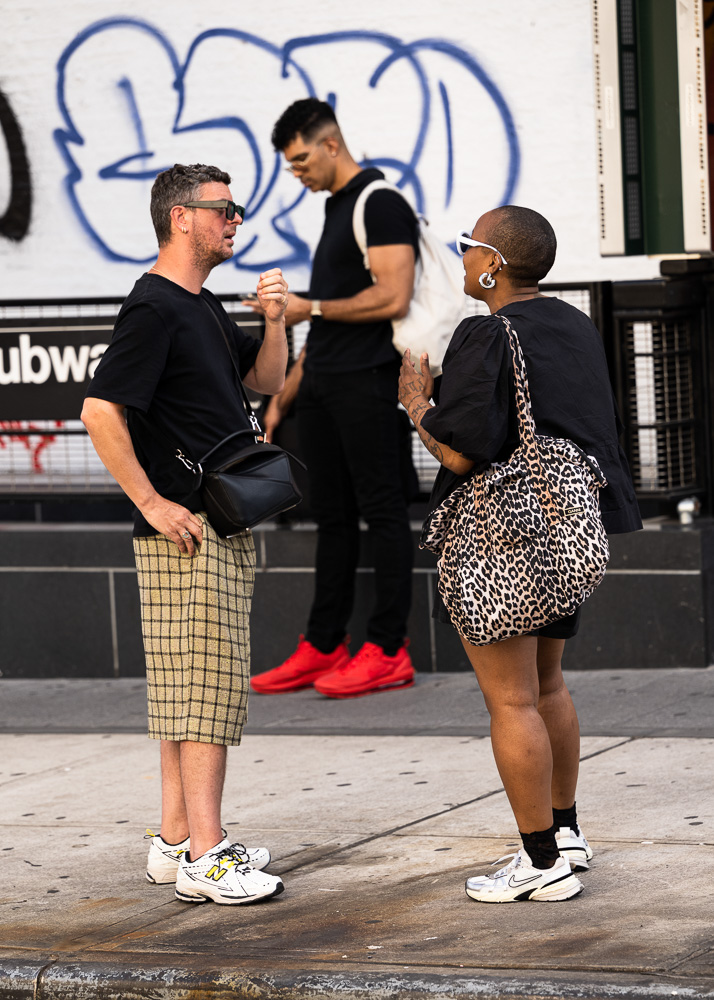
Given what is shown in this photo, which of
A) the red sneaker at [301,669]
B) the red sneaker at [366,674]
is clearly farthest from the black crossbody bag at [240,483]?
the red sneaker at [301,669]

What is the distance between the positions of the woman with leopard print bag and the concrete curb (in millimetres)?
545

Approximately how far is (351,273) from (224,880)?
3.17 m

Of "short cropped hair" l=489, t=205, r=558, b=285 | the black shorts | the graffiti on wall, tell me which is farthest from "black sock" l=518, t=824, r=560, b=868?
the graffiti on wall

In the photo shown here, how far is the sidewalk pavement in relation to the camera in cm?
382

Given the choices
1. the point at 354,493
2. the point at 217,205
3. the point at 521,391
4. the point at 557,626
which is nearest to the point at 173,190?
the point at 217,205

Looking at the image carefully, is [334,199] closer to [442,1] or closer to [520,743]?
[442,1]

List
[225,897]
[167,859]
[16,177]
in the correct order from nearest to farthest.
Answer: [225,897] → [167,859] → [16,177]

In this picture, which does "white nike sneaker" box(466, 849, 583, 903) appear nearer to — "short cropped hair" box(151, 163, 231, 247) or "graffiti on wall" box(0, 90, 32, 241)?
"short cropped hair" box(151, 163, 231, 247)

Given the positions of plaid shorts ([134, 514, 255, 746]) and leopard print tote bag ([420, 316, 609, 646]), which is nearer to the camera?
leopard print tote bag ([420, 316, 609, 646])

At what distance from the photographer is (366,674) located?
23.0 feet

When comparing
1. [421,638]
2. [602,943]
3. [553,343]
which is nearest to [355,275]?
[421,638]

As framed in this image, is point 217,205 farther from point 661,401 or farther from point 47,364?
point 47,364

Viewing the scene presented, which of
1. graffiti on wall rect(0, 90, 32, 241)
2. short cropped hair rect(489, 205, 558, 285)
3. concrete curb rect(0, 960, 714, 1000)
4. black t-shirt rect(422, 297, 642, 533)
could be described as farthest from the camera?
Result: graffiti on wall rect(0, 90, 32, 241)

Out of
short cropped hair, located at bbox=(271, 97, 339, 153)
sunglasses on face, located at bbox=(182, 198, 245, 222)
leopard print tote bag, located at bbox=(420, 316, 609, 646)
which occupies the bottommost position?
leopard print tote bag, located at bbox=(420, 316, 609, 646)
